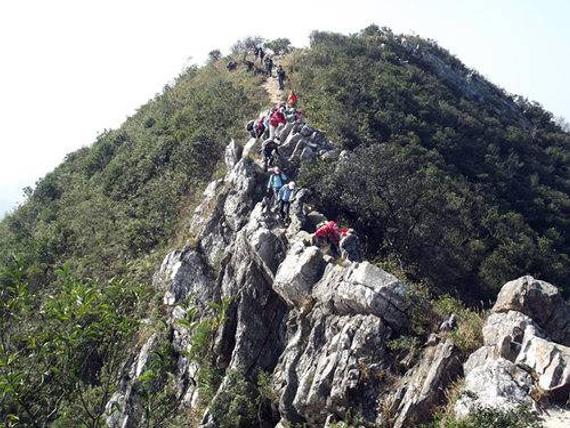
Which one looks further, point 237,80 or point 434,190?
point 237,80

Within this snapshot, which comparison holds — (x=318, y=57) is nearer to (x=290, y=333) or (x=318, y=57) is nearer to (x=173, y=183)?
(x=173, y=183)

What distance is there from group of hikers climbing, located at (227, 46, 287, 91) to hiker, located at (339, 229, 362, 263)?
21482mm

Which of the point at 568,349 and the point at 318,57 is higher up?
the point at 318,57

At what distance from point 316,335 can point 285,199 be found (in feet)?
20.6

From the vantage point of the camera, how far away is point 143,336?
2212 centimetres

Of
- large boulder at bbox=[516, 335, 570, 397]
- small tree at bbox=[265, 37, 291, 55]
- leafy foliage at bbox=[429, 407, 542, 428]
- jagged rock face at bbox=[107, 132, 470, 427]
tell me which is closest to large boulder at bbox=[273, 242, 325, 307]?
jagged rock face at bbox=[107, 132, 470, 427]

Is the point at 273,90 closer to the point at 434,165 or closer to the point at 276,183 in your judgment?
the point at 434,165

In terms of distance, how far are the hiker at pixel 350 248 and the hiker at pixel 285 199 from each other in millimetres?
3242

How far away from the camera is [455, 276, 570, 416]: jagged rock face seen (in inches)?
469

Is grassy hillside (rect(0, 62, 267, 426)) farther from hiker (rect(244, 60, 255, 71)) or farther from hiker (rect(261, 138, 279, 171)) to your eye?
hiker (rect(261, 138, 279, 171))

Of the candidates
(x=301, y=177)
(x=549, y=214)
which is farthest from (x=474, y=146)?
(x=301, y=177)

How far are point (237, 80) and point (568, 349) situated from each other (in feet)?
114

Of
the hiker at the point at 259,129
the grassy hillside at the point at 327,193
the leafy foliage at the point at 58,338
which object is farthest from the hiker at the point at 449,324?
the hiker at the point at 259,129

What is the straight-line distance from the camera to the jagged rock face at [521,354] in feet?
39.1
